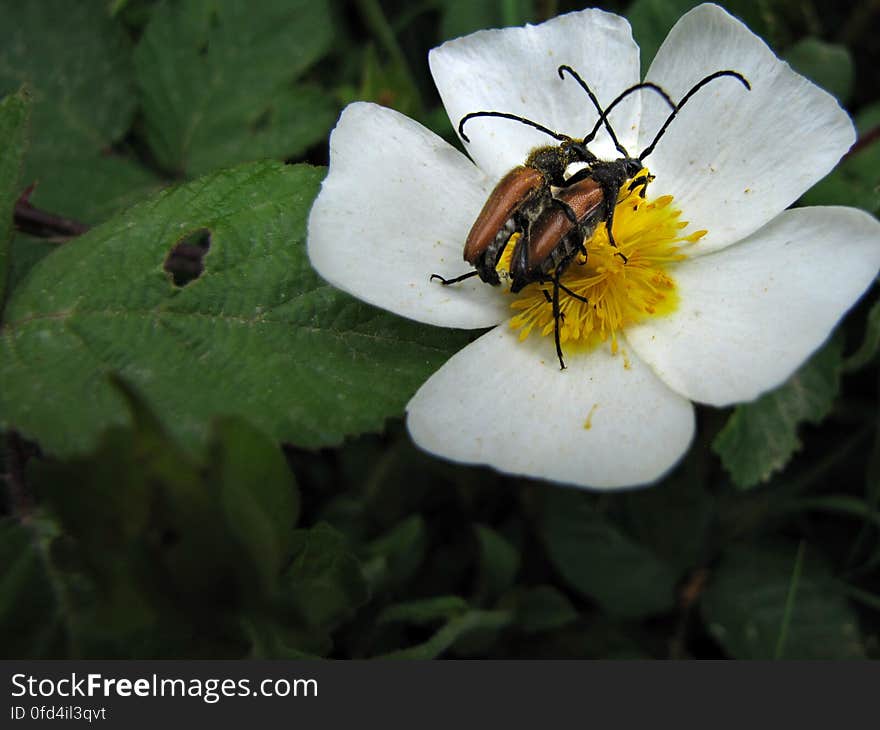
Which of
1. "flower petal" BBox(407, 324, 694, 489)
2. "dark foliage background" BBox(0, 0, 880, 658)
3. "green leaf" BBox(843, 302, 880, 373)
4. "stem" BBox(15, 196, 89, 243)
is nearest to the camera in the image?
"dark foliage background" BBox(0, 0, 880, 658)

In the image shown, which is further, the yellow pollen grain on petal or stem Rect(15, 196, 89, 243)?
stem Rect(15, 196, 89, 243)

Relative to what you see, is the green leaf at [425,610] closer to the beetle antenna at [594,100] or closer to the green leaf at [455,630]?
the green leaf at [455,630]

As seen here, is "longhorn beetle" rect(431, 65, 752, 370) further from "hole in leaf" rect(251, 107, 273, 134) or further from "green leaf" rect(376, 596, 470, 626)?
"hole in leaf" rect(251, 107, 273, 134)

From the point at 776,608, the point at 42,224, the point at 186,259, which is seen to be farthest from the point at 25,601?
the point at 776,608

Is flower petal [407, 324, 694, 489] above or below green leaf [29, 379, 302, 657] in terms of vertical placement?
below

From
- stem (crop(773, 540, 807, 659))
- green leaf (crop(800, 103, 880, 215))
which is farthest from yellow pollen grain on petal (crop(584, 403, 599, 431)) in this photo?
stem (crop(773, 540, 807, 659))

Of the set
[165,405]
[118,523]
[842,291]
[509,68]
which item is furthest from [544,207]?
[118,523]

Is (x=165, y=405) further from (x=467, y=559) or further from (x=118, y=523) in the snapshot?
(x=467, y=559)
